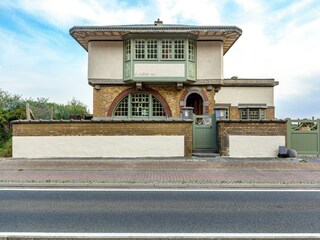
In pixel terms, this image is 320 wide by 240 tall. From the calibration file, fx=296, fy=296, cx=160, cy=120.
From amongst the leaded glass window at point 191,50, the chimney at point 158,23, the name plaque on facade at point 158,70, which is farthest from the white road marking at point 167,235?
the chimney at point 158,23

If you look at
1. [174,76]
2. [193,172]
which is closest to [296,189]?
[193,172]

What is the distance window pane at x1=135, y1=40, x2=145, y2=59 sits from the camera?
19516mm

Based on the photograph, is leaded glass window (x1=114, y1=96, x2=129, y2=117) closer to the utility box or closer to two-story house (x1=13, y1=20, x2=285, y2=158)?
two-story house (x1=13, y1=20, x2=285, y2=158)

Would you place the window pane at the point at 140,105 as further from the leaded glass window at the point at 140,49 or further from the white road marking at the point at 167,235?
the white road marking at the point at 167,235

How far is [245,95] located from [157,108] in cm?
1052

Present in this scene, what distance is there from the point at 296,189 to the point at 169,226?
5.32m

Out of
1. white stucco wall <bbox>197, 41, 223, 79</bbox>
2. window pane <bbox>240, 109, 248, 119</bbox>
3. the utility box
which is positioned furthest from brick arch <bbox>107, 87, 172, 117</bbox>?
window pane <bbox>240, 109, 248, 119</bbox>

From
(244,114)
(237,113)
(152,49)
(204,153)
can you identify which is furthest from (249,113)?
(152,49)

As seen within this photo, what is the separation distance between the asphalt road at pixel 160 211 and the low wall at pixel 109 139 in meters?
6.56

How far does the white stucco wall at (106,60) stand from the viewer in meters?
20.1

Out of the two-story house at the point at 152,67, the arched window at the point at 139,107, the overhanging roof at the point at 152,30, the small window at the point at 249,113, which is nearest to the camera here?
the overhanging roof at the point at 152,30

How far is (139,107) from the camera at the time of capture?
810 inches

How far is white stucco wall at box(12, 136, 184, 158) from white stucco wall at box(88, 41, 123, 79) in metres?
6.31

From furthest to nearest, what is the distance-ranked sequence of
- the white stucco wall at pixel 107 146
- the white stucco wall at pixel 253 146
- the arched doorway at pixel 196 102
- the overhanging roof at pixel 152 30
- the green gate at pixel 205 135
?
the arched doorway at pixel 196 102 < the overhanging roof at pixel 152 30 < the green gate at pixel 205 135 < the white stucco wall at pixel 253 146 < the white stucco wall at pixel 107 146
